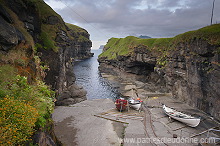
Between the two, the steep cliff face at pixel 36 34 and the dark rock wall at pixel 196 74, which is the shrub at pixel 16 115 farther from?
the dark rock wall at pixel 196 74

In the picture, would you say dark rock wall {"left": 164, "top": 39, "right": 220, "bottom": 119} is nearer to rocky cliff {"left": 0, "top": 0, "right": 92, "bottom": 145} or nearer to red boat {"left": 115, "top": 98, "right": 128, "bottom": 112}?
red boat {"left": 115, "top": 98, "right": 128, "bottom": 112}

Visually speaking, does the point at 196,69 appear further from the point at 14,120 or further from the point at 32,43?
the point at 14,120

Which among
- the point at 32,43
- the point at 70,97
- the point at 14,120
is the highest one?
the point at 32,43

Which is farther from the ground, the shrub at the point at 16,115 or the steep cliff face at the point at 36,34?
the steep cliff face at the point at 36,34

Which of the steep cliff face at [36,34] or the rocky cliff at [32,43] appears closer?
the rocky cliff at [32,43]

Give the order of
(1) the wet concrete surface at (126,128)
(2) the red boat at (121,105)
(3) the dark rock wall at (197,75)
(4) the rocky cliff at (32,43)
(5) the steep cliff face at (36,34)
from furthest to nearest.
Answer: (2) the red boat at (121,105)
(3) the dark rock wall at (197,75)
(1) the wet concrete surface at (126,128)
(5) the steep cliff face at (36,34)
(4) the rocky cliff at (32,43)

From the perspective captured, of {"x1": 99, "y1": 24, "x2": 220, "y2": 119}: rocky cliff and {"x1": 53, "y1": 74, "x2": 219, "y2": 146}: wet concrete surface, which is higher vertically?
{"x1": 99, "y1": 24, "x2": 220, "y2": 119}: rocky cliff

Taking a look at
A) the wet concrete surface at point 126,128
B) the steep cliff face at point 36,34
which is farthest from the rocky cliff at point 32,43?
the wet concrete surface at point 126,128

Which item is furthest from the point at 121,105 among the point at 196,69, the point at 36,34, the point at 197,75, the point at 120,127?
the point at 36,34

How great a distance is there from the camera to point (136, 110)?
31781 millimetres

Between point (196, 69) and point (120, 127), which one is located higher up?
point (196, 69)

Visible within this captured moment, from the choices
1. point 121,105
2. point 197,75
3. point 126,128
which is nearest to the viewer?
point 126,128

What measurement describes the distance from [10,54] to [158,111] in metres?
29.1

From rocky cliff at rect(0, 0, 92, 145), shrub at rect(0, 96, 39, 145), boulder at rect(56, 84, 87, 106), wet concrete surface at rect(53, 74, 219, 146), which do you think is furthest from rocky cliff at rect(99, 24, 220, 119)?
shrub at rect(0, 96, 39, 145)
